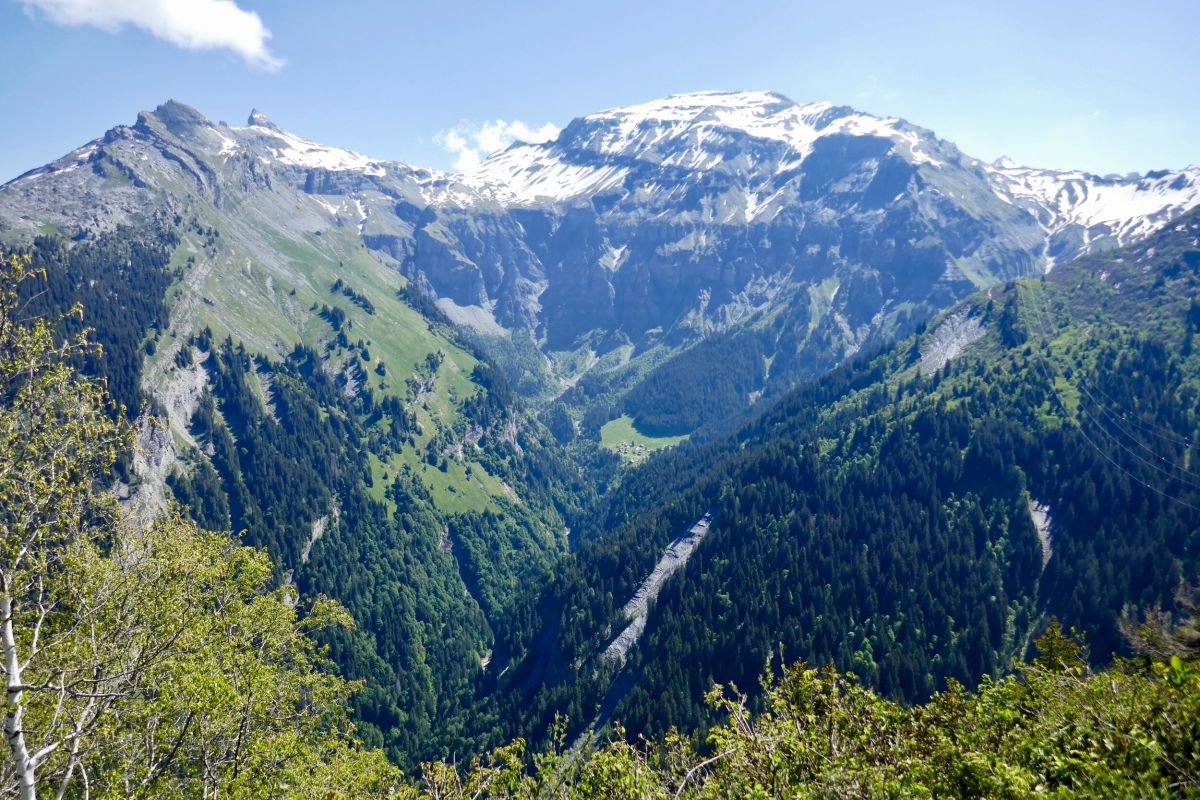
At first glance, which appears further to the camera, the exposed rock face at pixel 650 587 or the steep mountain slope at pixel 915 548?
the exposed rock face at pixel 650 587

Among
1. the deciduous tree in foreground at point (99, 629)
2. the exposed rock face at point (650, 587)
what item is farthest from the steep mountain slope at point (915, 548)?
the deciduous tree in foreground at point (99, 629)

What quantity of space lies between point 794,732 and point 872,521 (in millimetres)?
146135

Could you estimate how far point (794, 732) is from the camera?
2178cm

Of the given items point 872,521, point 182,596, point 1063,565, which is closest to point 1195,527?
point 1063,565

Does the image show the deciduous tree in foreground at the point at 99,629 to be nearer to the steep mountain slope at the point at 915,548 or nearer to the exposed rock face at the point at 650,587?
the steep mountain slope at the point at 915,548

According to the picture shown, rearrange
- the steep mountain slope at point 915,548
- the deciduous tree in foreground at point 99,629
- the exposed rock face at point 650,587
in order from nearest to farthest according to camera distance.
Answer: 1. the deciduous tree in foreground at point 99,629
2. the steep mountain slope at point 915,548
3. the exposed rock face at point 650,587

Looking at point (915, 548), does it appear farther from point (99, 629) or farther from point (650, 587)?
point (99, 629)

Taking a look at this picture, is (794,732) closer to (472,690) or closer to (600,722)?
(600,722)

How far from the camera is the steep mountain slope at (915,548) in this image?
388 ft

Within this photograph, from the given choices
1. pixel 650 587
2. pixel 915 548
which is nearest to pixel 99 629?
pixel 915 548

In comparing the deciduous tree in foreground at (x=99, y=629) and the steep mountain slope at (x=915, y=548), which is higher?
the deciduous tree in foreground at (x=99, y=629)

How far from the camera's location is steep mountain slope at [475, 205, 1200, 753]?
388 feet

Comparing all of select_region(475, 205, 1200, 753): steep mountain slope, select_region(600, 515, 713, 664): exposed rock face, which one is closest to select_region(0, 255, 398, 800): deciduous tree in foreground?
select_region(475, 205, 1200, 753): steep mountain slope

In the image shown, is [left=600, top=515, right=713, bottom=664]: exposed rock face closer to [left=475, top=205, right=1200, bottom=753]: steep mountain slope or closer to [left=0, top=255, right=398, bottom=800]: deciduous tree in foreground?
[left=475, top=205, right=1200, bottom=753]: steep mountain slope
